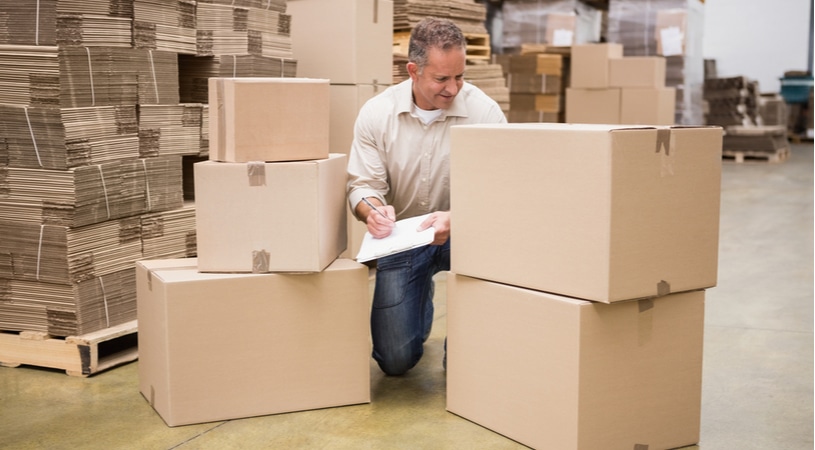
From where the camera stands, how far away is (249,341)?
299 cm

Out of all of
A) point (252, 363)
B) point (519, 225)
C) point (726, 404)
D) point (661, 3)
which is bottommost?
point (726, 404)

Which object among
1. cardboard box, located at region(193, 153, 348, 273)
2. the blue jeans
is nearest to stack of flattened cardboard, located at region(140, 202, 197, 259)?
cardboard box, located at region(193, 153, 348, 273)

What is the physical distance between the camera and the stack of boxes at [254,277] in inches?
115

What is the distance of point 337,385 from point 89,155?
139 cm

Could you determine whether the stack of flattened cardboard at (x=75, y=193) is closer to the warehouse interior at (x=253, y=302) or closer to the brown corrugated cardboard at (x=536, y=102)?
the warehouse interior at (x=253, y=302)

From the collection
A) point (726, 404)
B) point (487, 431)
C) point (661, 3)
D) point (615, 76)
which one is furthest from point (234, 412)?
point (661, 3)

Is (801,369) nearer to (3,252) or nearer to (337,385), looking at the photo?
(337,385)

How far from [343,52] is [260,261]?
2.38m

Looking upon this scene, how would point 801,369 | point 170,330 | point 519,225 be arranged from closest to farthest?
point 519,225, point 170,330, point 801,369

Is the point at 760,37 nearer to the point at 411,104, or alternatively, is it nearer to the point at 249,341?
the point at 411,104

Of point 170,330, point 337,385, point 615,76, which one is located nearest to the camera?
point 170,330

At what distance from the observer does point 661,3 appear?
1192 centimetres

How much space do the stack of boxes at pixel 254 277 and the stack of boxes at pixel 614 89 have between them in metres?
8.08

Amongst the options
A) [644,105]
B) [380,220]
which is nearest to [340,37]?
[380,220]
